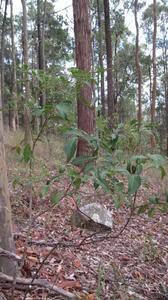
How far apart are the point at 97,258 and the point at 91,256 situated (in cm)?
6

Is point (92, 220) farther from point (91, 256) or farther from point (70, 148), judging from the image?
point (70, 148)

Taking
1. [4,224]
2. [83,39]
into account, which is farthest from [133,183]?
[83,39]

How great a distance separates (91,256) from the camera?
244 cm

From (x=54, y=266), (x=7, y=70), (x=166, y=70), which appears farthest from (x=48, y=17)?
(x=54, y=266)

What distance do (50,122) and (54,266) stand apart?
124cm

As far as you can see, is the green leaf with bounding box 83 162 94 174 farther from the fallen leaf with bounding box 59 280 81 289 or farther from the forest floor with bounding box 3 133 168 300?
the fallen leaf with bounding box 59 280 81 289

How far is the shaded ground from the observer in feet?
6.11

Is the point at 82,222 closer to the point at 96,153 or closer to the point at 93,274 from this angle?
the point at 93,274

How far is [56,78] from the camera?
1224 mm

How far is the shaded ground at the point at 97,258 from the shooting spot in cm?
186

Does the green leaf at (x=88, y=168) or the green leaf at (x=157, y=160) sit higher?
the green leaf at (x=157, y=160)

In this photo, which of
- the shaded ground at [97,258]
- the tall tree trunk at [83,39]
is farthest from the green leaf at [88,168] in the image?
the tall tree trunk at [83,39]

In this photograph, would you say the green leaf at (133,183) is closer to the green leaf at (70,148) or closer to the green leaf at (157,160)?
the green leaf at (157,160)

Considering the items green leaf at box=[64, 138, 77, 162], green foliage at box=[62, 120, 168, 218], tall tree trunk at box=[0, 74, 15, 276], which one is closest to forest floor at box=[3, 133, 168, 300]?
tall tree trunk at box=[0, 74, 15, 276]
